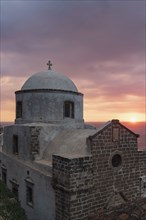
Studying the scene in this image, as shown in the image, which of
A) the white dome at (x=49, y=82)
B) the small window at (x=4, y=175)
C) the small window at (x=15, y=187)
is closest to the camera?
the small window at (x=15, y=187)

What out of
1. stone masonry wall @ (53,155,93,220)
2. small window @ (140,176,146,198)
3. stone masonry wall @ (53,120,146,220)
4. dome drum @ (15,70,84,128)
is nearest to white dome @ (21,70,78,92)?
dome drum @ (15,70,84,128)

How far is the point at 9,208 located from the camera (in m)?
14.5

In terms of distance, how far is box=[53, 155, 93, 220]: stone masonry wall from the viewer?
11317 millimetres

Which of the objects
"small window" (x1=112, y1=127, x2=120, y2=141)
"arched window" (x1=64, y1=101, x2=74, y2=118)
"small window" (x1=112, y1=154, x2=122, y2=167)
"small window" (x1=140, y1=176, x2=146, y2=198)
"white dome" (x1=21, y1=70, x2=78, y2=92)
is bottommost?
"small window" (x1=140, y1=176, x2=146, y2=198)

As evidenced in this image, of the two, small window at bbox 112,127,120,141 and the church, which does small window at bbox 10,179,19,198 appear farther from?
small window at bbox 112,127,120,141

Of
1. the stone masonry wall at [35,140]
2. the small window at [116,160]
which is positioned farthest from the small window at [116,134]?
the stone masonry wall at [35,140]

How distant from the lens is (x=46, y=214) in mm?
12977

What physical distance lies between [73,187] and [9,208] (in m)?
5.02

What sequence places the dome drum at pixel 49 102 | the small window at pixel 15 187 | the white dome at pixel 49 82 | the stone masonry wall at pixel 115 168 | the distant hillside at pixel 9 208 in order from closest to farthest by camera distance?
1. the stone masonry wall at pixel 115 168
2. the distant hillside at pixel 9 208
3. the small window at pixel 15 187
4. the dome drum at pixel 49 102
5. the white dome at pixel 49 82

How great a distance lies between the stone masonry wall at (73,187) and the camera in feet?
37.1

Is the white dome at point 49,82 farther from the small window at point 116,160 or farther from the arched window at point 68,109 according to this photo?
the small window at point 116,160

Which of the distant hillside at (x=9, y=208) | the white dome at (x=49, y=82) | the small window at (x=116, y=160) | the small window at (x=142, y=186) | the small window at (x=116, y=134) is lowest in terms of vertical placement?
the distant hillside at (x=9, y=208)

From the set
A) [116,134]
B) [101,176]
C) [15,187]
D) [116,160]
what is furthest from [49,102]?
[101,176]

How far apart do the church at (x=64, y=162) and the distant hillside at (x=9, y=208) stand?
0.43m
